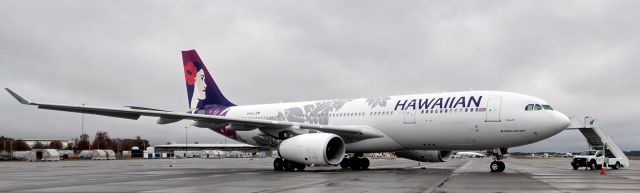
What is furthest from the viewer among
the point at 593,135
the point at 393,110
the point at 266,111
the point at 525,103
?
the point at 266,111

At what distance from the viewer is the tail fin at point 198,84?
3181 centimetres

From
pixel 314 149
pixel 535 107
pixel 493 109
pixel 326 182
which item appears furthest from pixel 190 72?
pixel 535 107

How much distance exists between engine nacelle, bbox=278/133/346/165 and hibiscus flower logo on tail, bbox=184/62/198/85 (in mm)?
11495

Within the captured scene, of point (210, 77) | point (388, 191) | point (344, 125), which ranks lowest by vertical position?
point (388, 191)

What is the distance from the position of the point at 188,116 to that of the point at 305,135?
4.60 metres

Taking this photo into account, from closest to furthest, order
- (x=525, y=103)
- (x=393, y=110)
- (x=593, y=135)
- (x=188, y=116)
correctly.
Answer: (x=525, y=103) → (x=188, y=116) → (x=393, y=110) → (x=593, y=135)

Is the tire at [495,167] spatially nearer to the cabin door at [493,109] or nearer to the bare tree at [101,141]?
the cabin door at [493,109]

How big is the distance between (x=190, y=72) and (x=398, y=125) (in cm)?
1462

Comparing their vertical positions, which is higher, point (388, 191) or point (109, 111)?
point (109, 111)

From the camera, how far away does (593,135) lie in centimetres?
2720

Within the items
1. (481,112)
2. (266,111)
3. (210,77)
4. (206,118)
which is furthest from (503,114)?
(210,77)

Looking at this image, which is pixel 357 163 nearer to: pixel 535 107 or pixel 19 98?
pixel 535 107

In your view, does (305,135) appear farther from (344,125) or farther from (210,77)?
(210,77)

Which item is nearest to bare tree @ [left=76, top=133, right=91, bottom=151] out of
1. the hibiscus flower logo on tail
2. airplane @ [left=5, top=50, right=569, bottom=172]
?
the hibiscus flower logo on tail
